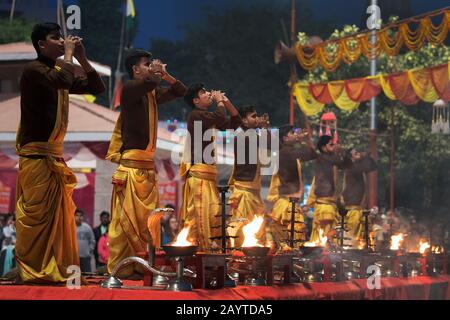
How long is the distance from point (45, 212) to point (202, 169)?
254 cm

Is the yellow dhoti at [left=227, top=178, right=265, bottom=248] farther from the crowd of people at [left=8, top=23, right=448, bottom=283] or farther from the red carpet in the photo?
the red carpet

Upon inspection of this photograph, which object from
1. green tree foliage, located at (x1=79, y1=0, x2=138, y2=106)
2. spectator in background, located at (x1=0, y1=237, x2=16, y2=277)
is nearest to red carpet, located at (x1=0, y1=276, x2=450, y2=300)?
spectator in background, located at (x1=0, y1=237, x2=16, y2=277)

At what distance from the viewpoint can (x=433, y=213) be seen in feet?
97.0

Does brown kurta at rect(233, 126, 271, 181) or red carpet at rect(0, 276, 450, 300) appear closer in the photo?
red carpet at rect(0, 276, 450, 300)

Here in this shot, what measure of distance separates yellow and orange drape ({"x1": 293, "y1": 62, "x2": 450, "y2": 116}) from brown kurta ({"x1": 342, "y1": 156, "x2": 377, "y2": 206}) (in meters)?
2.81

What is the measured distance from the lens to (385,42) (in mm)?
18531

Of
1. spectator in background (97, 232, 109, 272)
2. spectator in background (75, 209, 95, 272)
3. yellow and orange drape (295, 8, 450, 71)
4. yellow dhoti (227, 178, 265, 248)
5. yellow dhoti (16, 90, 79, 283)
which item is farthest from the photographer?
yellow and orange drape (295, 8, 450, 71)

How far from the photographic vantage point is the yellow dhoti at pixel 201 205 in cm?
904

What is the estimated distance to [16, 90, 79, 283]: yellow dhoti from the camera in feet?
22.5

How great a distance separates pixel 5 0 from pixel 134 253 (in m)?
37.6

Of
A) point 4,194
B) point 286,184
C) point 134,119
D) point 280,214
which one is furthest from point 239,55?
point 134,119
